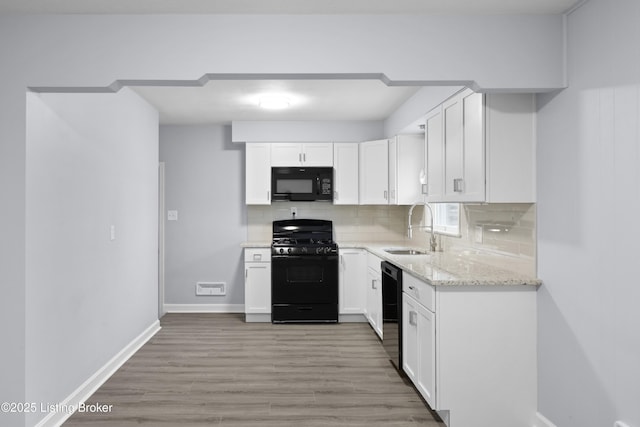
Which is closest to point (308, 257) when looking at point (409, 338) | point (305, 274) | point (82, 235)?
point (305, 274)

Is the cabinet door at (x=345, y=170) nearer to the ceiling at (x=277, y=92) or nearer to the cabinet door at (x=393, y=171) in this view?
the ceiling at (x=277, y=92)

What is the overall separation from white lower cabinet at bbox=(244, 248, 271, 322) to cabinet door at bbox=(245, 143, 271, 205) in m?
0.66

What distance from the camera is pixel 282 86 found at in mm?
3807

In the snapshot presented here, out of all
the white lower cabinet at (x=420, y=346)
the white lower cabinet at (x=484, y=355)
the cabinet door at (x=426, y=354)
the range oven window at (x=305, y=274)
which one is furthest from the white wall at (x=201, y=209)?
the white lower cabinet at (x=484, y=355)

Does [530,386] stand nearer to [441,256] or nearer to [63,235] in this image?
[441,256]

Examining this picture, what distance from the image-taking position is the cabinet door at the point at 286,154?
207 inches

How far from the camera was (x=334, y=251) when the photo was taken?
495 cm

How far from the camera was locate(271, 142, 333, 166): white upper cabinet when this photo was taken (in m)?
5.25

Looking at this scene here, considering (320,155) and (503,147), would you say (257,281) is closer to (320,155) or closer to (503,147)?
(320,155)

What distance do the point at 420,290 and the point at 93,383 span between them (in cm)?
243

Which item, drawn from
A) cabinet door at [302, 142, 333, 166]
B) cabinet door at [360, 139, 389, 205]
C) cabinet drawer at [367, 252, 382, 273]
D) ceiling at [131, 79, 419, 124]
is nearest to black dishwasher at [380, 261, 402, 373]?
cabinet drawer at [367, 252, 382, 273]

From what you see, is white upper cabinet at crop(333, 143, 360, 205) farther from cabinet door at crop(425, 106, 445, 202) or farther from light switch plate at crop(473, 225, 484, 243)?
light switch plate at crop(473, 225, 484, 243)

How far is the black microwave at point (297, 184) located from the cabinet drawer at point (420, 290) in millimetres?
2281

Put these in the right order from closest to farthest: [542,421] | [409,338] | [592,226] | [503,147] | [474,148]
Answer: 1. [592,226]
2. [542,421]
3. [503,147]
4. [474,148]
5. [409,338]
